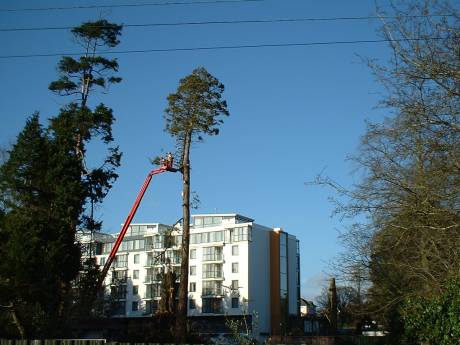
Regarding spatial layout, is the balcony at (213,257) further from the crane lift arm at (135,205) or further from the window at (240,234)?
the crane lift arm at (135,205)

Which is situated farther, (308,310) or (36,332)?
(308,310)

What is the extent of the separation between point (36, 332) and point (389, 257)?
14722 mm

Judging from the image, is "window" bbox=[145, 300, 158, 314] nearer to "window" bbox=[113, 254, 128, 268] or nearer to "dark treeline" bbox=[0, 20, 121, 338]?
"window" bbox=[113, 254, 128, 268]

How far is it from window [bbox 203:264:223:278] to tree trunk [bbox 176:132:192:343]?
178 feet

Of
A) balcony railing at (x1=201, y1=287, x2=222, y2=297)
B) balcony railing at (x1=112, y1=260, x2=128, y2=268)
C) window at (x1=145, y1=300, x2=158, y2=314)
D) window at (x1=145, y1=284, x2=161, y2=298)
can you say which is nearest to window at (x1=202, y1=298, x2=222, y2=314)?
balcony railing at (x1=201, y1=287, x2=222, y2=297)

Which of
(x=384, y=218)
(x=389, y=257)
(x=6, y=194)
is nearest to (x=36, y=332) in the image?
(x=6, y=194)

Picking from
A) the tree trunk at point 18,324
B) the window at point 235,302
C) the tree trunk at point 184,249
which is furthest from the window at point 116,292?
the tree trunk at point 18,324

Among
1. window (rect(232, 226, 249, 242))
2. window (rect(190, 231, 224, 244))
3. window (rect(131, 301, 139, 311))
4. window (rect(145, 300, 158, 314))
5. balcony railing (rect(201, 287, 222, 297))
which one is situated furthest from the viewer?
window (rect(131, 301, 139, 311))

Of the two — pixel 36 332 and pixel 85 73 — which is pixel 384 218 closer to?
pixel 36 332

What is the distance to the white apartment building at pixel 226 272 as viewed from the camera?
8044 cm

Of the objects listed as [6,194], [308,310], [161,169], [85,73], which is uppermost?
[85,73]

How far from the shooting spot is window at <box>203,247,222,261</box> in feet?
279

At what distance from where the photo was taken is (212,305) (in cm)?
8188

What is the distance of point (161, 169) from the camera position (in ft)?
109
